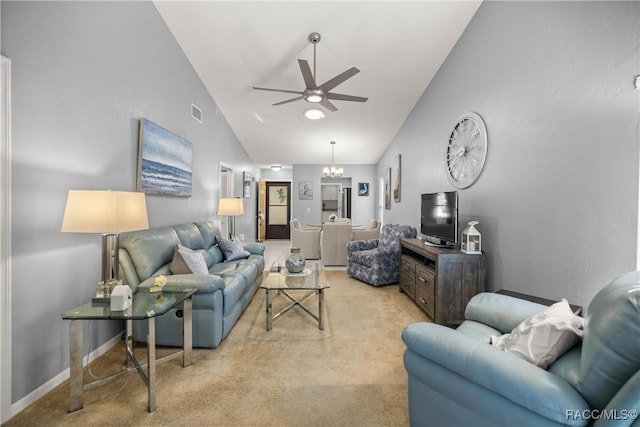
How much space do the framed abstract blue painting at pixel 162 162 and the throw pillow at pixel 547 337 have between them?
3219 mm

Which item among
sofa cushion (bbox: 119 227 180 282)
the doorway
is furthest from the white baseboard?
the doorway

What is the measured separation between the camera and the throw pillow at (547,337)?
1.11 meters

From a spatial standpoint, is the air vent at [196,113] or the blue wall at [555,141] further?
the air vent at [196,113]

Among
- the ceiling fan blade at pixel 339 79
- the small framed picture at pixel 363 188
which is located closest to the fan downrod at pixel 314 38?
the ceiling fan blade at pixel 339 79

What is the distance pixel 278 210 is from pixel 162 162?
6819mm

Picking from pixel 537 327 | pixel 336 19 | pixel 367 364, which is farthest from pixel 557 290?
pixel 336 19

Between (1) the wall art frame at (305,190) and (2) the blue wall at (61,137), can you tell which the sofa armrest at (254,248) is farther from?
(1) the wall art frame at (305,190)

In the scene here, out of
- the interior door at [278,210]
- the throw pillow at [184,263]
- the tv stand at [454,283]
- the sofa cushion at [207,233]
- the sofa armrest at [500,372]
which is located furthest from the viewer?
the interior door at [278,210]

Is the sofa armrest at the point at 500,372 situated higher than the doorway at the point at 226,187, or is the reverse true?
the doorway at the point at 226,187

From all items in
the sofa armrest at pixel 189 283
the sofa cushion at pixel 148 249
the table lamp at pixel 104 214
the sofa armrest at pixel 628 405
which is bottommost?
the sofa armrest at pixel 189 283

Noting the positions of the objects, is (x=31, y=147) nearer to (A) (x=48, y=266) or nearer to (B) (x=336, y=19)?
(A) (x=48, y=266)

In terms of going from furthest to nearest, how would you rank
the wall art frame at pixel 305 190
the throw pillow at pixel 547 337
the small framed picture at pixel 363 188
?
the small framed picture at pixel 363 188
the wall art frame at pixel 305 190
the throw pillow at pixel 547 337

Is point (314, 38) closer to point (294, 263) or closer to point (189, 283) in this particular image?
point (294, 263)

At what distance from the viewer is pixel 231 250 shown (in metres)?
3.93
